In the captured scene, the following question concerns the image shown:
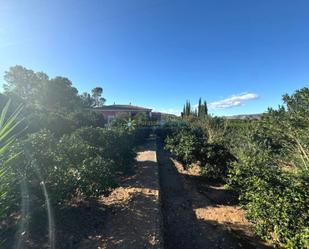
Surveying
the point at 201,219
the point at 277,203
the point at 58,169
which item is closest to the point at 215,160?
the point at 201,219

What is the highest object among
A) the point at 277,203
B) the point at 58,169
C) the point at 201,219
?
the point at 58,169

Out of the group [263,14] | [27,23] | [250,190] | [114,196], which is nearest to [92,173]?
[114,196]

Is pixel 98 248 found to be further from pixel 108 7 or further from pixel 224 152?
pixel 108 7

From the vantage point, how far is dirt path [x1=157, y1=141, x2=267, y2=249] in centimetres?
403

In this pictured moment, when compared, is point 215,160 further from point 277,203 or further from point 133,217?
point 133,217

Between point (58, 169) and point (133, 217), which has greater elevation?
point (58, 169)

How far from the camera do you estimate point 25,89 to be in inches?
1356

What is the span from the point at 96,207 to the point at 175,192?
2943 mm

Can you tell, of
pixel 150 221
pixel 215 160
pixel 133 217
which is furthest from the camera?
Result: pixel 215 160

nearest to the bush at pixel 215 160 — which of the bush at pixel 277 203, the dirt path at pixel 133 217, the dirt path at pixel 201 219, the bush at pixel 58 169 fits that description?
the dirt path at pixel 201 219

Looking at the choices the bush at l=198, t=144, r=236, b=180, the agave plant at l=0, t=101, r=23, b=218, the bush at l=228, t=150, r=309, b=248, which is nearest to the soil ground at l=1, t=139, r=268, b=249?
the bush at l=198, t=144, r=236, b=180

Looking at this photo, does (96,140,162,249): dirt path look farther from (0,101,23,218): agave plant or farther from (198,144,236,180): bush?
(0,101,23,218): agave plant

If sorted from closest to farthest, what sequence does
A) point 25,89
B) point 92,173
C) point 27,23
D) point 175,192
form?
point 92,173 < point 27,23 < point 175,192 < point 25,89

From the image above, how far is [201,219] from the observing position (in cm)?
492
